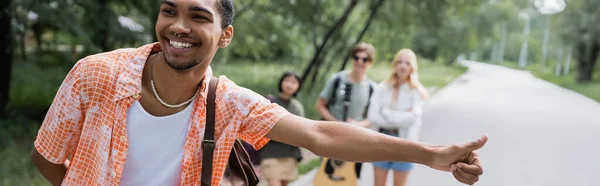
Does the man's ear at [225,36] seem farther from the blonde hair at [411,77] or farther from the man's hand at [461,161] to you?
the blonde hair at [411,77]

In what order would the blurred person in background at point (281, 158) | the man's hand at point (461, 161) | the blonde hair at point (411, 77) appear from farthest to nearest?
the blonde hair at point (411, 77) → the blurred person in background at point (281, 158) → the man's hand at point (461, 161)

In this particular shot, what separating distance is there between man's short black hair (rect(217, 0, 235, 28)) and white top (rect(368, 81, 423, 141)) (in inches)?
137

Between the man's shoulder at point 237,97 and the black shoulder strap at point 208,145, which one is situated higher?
the man's shoulder at point 237,97

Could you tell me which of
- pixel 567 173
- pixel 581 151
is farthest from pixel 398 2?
pixel 567 173

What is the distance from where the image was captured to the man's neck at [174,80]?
2.07 meters

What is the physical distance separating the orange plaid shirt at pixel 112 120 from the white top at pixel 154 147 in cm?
4

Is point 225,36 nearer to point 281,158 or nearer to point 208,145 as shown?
point 208,145

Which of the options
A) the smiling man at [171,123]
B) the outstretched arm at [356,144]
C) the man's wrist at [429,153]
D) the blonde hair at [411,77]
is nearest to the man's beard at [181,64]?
the smiling man at [171,123]

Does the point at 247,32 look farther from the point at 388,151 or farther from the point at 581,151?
the point at 388,151

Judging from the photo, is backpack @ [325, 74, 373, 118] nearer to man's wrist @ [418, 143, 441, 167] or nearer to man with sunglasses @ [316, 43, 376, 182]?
man with sunglasses @ [316, 43, 376, 182]

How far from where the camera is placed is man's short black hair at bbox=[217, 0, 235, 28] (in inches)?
81.7

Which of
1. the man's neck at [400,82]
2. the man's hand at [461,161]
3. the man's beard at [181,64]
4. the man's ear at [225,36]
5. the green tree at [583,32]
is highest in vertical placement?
the man's ear at [225,36]

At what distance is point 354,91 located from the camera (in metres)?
5.73

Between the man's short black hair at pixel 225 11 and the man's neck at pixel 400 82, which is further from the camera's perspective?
the man's neck at pixel 400 82
